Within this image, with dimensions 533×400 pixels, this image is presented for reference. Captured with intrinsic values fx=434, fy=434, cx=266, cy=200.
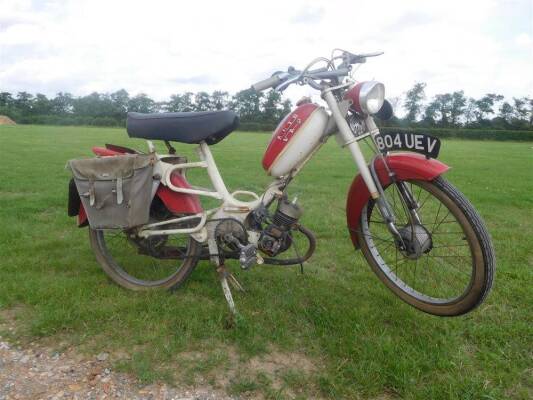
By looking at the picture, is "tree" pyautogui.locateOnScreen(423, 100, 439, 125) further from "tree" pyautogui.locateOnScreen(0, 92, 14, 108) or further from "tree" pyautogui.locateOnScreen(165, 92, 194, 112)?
"tree" pyautogui.locateOnScreen(0, 92, 14, 108)

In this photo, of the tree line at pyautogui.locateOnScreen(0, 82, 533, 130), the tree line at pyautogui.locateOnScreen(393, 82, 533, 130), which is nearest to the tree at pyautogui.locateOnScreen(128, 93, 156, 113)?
the tree line at pyautogui.locateOnScreen(0, 82, 533, 130)

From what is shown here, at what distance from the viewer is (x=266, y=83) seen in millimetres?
2738

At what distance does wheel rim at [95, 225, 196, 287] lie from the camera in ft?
10.6

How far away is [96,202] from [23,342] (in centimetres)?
99

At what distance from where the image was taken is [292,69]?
2809mm

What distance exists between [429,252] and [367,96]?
1176mm

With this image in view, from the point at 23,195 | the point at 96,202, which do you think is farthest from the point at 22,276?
the point at 23,195

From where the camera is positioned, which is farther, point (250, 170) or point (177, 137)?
point (250, 170)

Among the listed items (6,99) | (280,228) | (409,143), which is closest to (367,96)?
(409,143)

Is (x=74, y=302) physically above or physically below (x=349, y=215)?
below

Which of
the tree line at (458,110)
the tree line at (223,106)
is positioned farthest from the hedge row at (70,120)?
the tree line at (458,110)

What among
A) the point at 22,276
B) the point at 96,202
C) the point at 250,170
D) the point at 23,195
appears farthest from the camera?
the point at 250,170

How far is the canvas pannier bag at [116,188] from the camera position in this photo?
2965mm

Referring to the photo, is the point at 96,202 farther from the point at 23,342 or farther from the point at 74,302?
the point at 23,342
